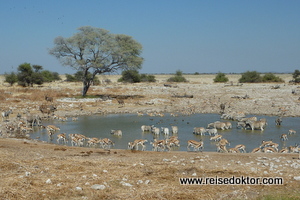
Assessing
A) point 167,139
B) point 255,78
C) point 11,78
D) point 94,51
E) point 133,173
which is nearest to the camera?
point 133,173

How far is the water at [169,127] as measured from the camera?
18.0 metres

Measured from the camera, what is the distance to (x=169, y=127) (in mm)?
22328

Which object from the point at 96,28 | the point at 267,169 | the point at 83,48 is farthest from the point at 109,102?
the point at 267,169

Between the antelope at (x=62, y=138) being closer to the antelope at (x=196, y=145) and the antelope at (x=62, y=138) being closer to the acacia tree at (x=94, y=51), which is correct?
the antelope at (x=196, y=145)

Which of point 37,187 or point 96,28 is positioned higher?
point 96,28

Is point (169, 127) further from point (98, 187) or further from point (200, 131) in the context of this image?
point (98, 187)

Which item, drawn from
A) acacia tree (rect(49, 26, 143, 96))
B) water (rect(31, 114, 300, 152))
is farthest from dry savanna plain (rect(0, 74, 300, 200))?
acacia tree (rect(49, 26, 143, 96))

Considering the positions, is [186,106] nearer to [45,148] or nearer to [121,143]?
[121,143]

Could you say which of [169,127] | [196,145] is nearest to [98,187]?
[196,145]

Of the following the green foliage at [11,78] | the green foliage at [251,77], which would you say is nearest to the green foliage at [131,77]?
the green foliage at [11,78]

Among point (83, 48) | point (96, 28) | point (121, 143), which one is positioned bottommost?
point (121, 143)

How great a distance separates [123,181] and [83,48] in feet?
104

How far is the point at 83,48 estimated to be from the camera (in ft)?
128

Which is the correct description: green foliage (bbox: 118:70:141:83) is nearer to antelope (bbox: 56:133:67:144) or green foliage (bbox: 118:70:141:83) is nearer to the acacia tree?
the acacia tree
